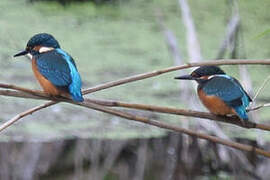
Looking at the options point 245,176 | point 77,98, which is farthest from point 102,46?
point 77,98

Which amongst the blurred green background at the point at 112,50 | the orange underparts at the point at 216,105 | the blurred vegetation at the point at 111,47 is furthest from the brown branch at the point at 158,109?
the blurred vegetation at the point at 111,47

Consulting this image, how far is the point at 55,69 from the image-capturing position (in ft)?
8.31

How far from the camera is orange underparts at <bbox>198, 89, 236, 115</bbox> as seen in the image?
97.6 inches

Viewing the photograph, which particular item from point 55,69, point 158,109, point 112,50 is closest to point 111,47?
point 112,50

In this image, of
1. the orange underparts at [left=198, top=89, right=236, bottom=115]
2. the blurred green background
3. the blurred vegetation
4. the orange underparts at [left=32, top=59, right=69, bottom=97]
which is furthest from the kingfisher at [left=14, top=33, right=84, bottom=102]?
the blurred vegetation

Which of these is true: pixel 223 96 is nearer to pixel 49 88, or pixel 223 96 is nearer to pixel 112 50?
pixel 49 88

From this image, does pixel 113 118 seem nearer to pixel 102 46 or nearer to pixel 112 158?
pixel 112 158

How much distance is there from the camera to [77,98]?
90.8 inches

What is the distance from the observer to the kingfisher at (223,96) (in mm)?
2449

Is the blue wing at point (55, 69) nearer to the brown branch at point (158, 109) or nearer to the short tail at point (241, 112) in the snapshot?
the brown branch at point (158, 109)

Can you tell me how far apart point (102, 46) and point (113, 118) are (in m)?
1.18

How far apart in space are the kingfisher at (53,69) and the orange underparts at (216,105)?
0.44 m

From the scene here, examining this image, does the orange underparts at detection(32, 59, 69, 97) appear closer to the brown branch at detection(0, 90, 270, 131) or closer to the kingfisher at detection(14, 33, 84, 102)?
the kingfisher at detection(14, 33, 84, 102)

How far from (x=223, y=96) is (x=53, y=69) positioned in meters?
0.58
